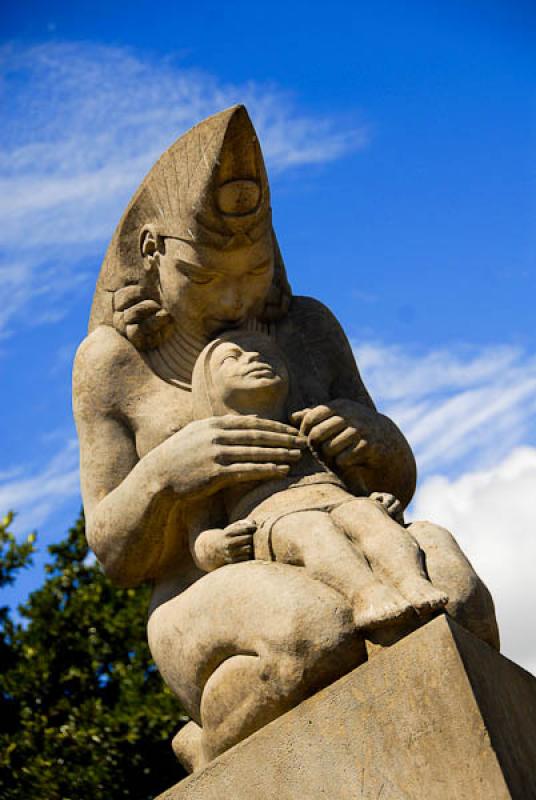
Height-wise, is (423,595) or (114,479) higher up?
(114,479)

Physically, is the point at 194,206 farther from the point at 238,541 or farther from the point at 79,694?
the point at 79,694

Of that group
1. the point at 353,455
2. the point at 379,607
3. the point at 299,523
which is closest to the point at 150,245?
the point at 353,455

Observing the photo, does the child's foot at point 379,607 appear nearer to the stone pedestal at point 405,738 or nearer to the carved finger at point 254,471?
the stone pedestal at point 405,738

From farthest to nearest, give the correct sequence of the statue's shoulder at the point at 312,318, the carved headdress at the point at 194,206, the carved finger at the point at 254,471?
the statue's shoulder at the point at 312,318 < the carved headdress at the point at 194,206 < the carved finger at the point at 254,471

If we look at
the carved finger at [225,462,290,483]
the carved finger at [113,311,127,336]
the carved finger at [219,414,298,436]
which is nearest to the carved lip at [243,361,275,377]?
the carved finger at [219,414,298,436]

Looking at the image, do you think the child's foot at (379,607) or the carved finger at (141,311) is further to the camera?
the carved finger at (141,311)

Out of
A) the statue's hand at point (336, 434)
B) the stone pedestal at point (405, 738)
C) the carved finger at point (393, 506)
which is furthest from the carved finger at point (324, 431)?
the stone pedestal at point (405, 738)

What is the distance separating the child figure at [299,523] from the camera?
177 inches

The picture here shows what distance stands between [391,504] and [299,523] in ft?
1.68

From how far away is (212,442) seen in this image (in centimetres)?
510

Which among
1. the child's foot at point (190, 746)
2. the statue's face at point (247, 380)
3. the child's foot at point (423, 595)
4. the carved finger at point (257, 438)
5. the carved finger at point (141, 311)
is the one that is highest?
the carved finger at point (141, 311)

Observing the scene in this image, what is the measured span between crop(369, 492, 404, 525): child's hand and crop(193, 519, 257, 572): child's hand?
21.3 inches

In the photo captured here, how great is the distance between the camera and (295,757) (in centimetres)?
431

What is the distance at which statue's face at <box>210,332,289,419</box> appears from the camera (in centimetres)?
525
